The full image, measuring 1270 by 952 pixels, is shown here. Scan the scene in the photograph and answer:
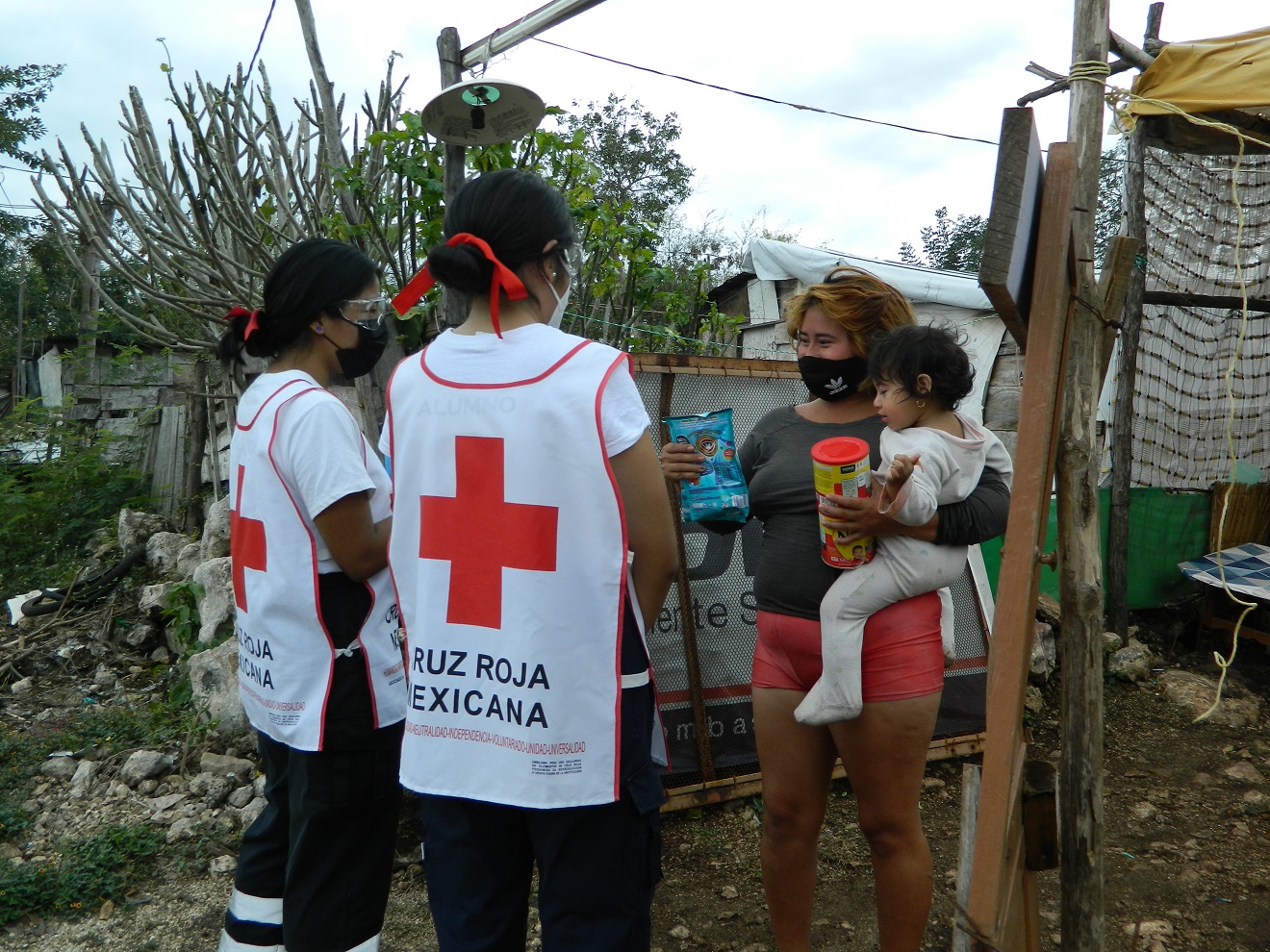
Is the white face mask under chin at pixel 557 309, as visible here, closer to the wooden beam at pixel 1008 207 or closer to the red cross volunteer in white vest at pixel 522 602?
the red cross volunteer in white vest at pixel 522 602

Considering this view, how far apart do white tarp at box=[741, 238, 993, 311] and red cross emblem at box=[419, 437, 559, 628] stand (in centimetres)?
822

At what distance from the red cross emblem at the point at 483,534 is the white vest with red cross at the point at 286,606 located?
0.51 metres

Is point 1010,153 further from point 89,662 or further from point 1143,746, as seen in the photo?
point 89,662

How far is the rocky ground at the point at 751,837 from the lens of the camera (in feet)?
10.3

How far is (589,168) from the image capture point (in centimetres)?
522

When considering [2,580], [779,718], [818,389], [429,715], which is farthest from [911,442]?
[2,580]

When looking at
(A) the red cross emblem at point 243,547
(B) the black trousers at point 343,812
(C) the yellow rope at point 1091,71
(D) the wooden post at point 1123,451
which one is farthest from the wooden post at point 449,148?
(D) the wooden post at point 1123,451

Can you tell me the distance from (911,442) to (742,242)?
23.5m

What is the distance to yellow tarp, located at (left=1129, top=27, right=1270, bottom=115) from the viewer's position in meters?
3.90

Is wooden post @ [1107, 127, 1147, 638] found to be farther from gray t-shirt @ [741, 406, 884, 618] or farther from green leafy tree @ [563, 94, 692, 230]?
green leafy tree @ [563, 94, 692, 230]

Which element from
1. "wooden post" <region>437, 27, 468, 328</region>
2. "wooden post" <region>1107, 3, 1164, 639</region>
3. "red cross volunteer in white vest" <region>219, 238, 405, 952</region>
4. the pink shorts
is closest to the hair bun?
"red cross volunteer in white vest" <region>219, 238, 405, 952</region>

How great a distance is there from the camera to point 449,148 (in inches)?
156

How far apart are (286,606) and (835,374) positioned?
1.42 m

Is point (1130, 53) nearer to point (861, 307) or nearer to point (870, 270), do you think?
point (861, 307)
